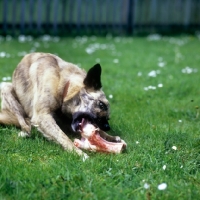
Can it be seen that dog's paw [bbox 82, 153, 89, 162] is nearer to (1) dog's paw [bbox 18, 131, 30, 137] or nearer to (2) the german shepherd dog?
(2) the german shepherd dog

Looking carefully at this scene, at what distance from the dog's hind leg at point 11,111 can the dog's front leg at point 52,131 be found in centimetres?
19

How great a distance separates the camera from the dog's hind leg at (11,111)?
188 inches

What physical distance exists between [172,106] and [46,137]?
1.99m

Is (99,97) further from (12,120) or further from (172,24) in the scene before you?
(172,24)

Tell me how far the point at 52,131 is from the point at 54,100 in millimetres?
360

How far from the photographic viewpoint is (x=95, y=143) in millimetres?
4145

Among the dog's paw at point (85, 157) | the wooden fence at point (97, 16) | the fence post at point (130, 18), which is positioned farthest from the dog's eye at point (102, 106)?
the fence post at point (130, 18)

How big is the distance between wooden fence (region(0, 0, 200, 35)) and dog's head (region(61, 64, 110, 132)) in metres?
9.85

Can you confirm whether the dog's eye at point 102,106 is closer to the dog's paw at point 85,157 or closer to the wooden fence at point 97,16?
the dog's paw at point 85,157

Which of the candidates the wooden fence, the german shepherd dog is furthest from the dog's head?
the wooden fence

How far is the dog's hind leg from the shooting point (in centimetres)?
478

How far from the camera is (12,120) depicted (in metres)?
4.84

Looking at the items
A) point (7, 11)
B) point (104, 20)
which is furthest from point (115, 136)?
point (104, 20)

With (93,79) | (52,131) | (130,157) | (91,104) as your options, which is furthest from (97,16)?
(130,157)
